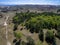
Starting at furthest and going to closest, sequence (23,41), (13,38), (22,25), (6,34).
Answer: (22,25), (6,34), (13,38), (23,41)

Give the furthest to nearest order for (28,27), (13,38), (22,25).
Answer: (22,25)
(28,27)
(13,38)

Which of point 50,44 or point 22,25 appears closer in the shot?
point 50,44

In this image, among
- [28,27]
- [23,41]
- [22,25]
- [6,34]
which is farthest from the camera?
[22,25]

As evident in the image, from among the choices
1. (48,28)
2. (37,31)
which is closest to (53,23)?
(48,28)

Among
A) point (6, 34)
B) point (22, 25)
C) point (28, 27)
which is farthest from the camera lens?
point (22, 25)

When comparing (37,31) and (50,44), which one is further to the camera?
(37,31)

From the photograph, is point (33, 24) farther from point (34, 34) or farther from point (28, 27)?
point (34, 34)

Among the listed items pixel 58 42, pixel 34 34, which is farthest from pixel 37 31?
pixel 58 42

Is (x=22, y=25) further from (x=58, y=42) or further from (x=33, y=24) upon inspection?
(x=58, y=42)
